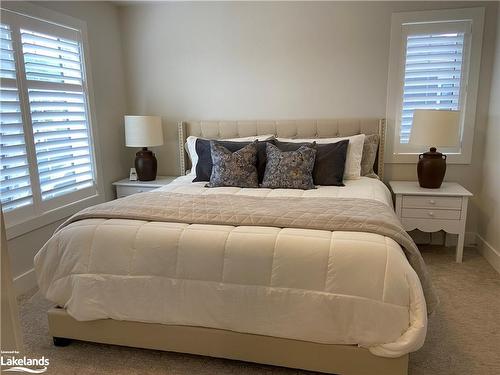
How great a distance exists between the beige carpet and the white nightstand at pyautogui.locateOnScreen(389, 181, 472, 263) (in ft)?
2.16

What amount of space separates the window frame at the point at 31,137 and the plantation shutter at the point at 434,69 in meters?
3.03

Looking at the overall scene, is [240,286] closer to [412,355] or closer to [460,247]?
[412,355]

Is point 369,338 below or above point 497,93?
below

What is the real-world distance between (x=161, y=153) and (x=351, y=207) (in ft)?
8.92

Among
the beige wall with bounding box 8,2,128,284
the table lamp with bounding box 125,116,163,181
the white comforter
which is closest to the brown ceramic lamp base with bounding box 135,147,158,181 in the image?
the table lamp with bounding box 125,116,163,181

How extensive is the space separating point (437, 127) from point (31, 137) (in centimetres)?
327

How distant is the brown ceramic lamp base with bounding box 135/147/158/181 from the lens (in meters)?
3.96

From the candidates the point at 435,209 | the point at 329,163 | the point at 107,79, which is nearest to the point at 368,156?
the point at 329,163

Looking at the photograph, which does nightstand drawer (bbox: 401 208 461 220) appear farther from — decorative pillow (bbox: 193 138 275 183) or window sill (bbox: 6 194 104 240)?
window sill (bbox: 6 194 104 240)

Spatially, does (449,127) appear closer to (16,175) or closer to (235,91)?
(235,91)

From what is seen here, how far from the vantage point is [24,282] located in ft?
9.68

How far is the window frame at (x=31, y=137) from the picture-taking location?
281 centimetres

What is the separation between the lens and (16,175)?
110 inches

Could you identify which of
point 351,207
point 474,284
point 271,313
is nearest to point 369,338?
point 271,313
